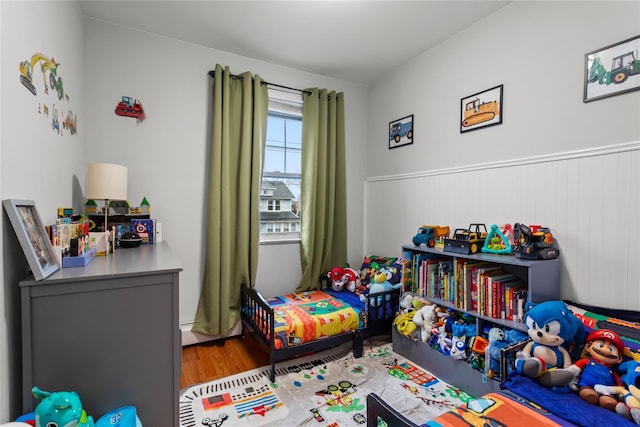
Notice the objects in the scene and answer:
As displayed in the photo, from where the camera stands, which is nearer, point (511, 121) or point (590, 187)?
point (590, 187)

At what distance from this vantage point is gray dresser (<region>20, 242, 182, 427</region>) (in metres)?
1.03

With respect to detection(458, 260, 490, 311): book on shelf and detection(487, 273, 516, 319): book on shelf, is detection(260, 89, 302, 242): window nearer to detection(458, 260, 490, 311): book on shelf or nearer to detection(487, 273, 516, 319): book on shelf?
detection(458, 260, 490, 311): book on shelf

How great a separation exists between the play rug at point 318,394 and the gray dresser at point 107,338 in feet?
2.14

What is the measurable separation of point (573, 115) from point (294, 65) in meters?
2.32

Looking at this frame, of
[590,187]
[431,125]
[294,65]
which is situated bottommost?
[590,187]

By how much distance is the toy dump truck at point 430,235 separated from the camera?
7.77ft

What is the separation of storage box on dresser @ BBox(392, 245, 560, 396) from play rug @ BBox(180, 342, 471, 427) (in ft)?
0.23

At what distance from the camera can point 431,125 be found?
8.85ft

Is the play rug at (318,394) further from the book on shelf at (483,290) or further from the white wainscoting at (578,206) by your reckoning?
the white wainscoting at (578,206)

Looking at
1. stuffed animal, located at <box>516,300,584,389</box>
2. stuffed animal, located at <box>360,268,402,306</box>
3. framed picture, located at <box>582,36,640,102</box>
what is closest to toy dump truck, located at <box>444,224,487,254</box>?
stuffed animal, located at <box>516,300,584,389</box>

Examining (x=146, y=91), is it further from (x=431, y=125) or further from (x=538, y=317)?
(x=538, y=317)

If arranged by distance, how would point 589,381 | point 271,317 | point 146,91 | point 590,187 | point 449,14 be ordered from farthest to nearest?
point 146,91 < point 449,14 < point 271,317 < point 590,187 < point 589,381

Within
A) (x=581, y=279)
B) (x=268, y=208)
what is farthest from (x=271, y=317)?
(x=581, y=279)

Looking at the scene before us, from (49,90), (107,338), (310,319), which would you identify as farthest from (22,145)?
(310,319)
